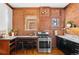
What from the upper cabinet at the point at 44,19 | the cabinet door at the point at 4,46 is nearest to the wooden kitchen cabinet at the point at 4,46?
the cabinet door at the point at 4,46

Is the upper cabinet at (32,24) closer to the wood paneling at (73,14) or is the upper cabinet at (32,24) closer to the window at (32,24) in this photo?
the window at (32,24)

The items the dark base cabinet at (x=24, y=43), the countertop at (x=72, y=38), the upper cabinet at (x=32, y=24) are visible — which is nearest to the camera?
the countertop at (x=72, y=38)

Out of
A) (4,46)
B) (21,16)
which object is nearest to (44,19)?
(21,16)

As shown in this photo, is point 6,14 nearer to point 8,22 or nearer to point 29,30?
point 8,22

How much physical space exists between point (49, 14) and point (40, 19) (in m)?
0.27

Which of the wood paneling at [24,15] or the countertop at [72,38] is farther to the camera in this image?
the wood paneling at [24,15]

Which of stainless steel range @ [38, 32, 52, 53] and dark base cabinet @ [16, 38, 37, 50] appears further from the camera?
stainless steel range @ [38, 32, 52, 53]

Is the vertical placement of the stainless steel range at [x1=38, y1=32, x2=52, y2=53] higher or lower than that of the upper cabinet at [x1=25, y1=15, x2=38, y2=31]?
lower

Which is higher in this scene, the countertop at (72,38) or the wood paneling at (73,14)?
the wood paneling at (73,14)

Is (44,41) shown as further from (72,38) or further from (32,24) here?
(72,38)

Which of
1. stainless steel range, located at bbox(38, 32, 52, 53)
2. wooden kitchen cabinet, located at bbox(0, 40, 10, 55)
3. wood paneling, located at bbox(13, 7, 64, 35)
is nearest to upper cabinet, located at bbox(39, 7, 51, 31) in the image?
wood paneling, located at bbox(13, 7, 64, 35)

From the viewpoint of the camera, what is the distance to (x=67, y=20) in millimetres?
2316

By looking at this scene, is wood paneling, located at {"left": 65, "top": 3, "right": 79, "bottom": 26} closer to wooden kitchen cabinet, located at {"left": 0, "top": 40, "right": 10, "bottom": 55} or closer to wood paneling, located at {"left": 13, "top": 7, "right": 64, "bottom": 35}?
wood paneling, located at {"left": 13, "top": 7, "right": 64, "bottom": 35}
